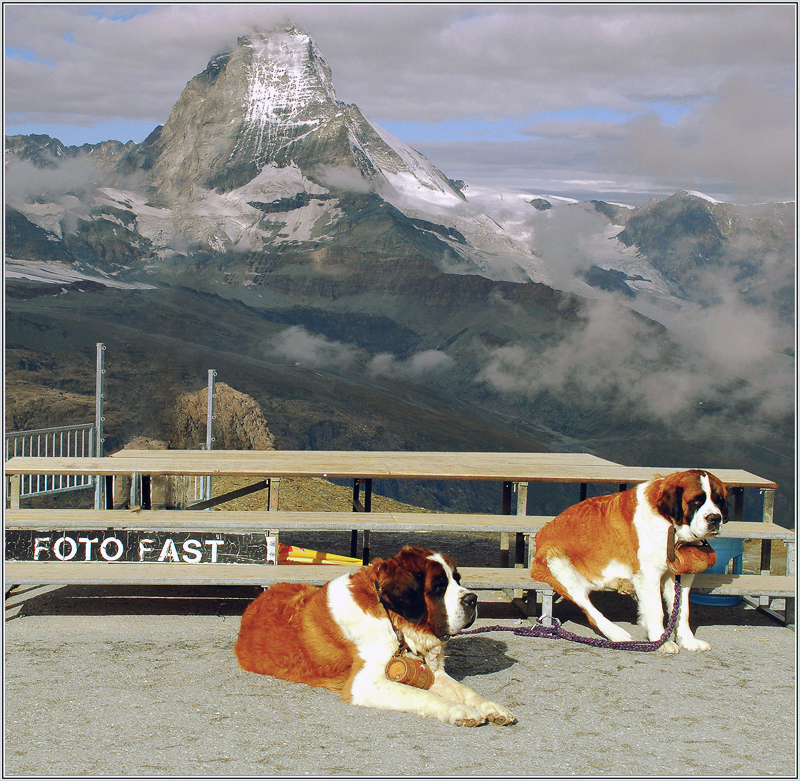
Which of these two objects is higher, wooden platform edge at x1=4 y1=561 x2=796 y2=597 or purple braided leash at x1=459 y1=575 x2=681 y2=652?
wooden platform edge at x1=4 y1=561 x2=796 y2=597

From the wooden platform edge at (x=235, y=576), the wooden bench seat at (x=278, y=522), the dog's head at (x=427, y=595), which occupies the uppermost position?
the dog's head at (x=427, y=595)

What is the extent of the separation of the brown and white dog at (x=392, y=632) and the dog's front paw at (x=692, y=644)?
6.51 ft

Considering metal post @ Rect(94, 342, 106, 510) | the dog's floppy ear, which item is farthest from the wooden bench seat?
metal post @ Rect(94, 342, 106, 510)

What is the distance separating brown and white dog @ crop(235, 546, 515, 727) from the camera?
12.7ft

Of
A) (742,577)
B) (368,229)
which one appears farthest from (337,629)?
(368,229)

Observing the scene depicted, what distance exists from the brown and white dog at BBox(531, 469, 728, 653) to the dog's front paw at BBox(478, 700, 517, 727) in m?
1.63

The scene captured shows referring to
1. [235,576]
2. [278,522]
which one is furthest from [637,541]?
[235,576]

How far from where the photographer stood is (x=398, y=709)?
389 cm

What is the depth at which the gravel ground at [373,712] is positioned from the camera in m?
3.44

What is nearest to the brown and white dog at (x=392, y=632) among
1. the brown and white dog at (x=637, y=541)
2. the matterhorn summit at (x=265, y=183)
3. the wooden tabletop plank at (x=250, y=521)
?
the wooden tabletop plank at (x=250, y=521)

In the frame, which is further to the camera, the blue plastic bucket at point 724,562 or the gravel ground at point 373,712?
the blue plastic bucket at point 724,562

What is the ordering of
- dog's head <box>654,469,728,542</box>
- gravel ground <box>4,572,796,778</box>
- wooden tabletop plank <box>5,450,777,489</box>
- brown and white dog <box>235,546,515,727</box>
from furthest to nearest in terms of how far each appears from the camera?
wooden tabletop plank <box>5,450,777,489</box>
dog's head <box>654,469,728,542</box>
brown and white dog <box>235,546,515,727</box>
gravel ground <box>4,572,796,778</box>

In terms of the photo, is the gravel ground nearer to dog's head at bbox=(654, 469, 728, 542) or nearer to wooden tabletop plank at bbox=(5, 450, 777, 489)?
dog's head at bbox=(654, 469, 728, 542)

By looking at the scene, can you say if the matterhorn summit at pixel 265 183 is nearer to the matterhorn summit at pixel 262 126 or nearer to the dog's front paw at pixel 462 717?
the matterhorn summit at pixel 262 126
